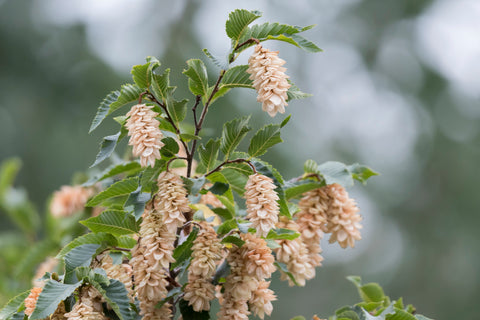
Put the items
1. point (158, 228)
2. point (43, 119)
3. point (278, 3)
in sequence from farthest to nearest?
1. point (278, 3)
2. point (43, 119)
3. point (158, 228)

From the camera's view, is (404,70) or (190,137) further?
(404,70)

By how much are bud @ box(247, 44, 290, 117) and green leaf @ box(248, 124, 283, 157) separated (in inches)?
3.0

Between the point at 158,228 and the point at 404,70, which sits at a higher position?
the point at 404,70

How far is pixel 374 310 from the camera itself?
103 centimetres

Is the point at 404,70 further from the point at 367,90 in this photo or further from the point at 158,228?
the point at 158,228

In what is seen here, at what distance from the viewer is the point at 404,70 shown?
Result: 7570mm

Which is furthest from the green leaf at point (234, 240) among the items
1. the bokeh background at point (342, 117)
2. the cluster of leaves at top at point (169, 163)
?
the bokeh background at point (342, 117)

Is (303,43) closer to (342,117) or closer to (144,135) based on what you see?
(144,135)

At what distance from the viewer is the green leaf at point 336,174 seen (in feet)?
3.22

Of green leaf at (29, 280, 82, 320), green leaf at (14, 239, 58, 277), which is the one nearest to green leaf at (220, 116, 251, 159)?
green leaf at (29, 280, 82, 320)

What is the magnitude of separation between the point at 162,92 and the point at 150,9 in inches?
239

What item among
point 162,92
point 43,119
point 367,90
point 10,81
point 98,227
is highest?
point 367,90

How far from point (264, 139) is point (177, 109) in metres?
0.15

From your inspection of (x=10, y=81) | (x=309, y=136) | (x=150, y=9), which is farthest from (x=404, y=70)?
(x=10, y=81)
